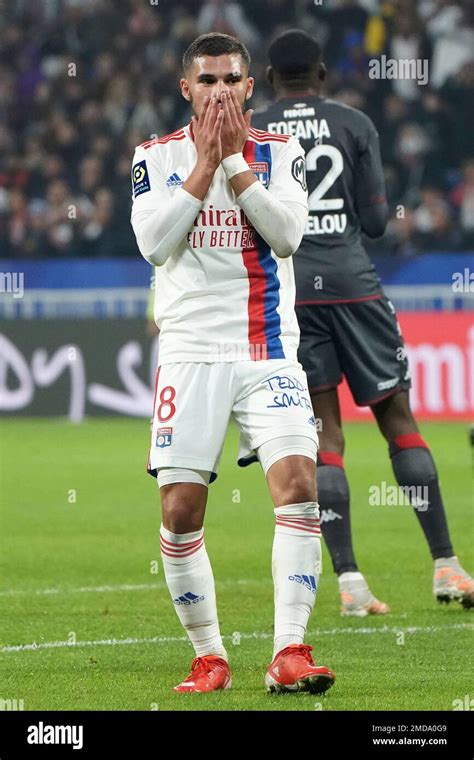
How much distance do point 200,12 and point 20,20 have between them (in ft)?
9.20

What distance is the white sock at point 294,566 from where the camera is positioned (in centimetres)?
506

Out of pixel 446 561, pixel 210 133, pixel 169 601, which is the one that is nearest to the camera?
pixel 210 133

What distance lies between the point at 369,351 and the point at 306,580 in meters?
2.12

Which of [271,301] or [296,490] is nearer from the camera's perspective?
[296,490]

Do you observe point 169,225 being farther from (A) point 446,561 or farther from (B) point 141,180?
(A) point 446,561

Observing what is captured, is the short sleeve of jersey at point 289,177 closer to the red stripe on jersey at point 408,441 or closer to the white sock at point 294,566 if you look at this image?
the white sock at point 294,566

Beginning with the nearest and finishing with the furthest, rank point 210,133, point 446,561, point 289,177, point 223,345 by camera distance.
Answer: point 210,133 → point 223,345 → point 289,177 → point 446,561

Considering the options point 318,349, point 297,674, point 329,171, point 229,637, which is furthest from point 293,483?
point 329,171

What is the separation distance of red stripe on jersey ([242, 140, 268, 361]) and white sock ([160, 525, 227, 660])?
2.13 feet

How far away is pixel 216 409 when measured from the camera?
5.13 m

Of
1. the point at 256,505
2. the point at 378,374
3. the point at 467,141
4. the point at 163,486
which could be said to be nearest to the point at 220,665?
the point at 163,486

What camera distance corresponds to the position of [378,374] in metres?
7.00

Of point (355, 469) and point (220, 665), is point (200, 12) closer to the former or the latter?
point (355, 469)

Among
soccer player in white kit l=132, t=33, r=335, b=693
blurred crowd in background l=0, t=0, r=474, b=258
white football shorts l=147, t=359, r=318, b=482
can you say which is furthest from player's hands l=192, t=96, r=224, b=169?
blurred crowd in background l=0, t=0, r=474, b=258
